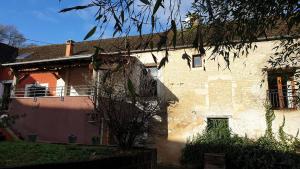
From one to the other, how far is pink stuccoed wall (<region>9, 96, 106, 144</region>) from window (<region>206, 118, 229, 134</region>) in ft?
18.7

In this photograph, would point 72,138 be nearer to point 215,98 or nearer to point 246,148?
point 215,98

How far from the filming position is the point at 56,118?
15.6 m

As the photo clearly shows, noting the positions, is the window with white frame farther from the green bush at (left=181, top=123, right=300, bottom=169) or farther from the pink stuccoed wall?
the pink stuccoed wall

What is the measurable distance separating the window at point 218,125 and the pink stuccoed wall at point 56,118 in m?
5.70

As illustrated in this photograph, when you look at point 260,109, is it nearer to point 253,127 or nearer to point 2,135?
point 253,127

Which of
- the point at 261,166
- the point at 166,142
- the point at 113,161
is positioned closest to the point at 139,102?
the point at 166,142

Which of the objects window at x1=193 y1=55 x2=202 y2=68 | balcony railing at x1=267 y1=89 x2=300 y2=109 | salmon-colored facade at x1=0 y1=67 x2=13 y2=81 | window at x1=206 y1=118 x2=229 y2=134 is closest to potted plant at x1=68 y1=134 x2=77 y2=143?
window at x1=206 y1=118 x2=229 y2=134

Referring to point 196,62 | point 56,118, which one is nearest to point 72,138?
point 56,118

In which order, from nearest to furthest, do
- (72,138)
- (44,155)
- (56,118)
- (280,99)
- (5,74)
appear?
(44,155), (72,138), (280,99), (56,118), (5,74)

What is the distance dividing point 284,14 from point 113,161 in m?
3.74

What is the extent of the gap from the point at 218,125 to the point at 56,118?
8205mm

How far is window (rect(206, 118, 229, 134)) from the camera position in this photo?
1503 centimetres

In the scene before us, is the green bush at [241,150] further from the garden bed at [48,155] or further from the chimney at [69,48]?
the chimney at [69,48]

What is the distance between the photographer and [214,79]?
634 inches
